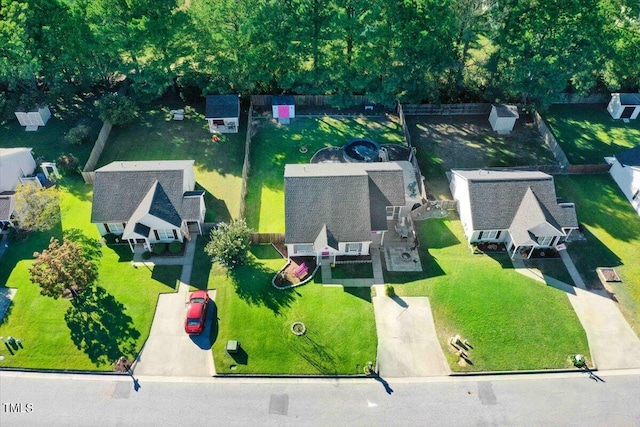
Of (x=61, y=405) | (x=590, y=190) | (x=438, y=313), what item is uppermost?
(x=590, y=190)

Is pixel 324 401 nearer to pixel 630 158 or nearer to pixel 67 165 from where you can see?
pixel 67 165

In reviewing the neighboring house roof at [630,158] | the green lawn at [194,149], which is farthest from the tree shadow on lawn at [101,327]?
the neighboring house roof at [630,158]

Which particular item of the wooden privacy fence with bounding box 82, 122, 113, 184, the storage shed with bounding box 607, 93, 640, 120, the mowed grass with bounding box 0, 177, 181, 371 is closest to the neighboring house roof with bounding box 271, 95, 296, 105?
the wooden privacy fence with bounding box 82, 122, 113, 184

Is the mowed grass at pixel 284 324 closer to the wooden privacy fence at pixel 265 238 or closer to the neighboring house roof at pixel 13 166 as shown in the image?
the wooden privacy fence at pixel 265 238

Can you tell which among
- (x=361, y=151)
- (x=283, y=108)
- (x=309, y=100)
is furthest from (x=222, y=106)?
(x=361, y=151)

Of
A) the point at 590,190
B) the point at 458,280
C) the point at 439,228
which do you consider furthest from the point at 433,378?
the point at 590,190

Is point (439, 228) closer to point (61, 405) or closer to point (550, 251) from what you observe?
point (550, 251)
